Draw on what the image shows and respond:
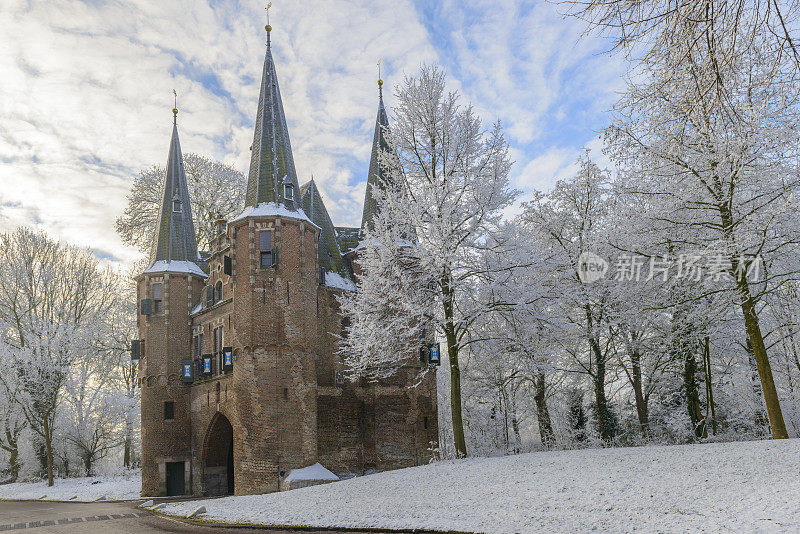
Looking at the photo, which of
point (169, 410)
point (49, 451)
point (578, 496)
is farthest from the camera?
point (49, 451)

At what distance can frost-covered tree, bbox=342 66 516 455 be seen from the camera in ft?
60.4

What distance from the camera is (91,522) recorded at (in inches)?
693

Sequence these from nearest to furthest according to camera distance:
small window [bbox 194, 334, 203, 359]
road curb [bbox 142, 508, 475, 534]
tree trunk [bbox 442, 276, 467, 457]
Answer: road curb [bbox 142, 508, 475, 534] → tree trunk [bbox 442, 276, 467, 457] → small window [bbox 194, 334, 203, 359]

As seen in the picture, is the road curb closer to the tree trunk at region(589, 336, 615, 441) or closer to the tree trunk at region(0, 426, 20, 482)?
the tree trunk at region(589, 336, 615, 441)

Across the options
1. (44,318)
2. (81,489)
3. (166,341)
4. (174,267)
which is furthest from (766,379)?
(44,318)

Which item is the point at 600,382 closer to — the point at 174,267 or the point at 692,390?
the point at 692,390

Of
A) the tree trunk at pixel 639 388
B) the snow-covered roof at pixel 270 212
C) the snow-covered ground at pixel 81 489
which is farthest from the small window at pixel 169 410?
the tree trunk at pixel 639 388

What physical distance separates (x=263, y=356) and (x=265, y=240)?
194 inches

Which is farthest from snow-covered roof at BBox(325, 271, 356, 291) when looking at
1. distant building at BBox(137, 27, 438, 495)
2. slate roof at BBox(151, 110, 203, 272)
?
slate roof at BBox(151, 110, 203, 272)

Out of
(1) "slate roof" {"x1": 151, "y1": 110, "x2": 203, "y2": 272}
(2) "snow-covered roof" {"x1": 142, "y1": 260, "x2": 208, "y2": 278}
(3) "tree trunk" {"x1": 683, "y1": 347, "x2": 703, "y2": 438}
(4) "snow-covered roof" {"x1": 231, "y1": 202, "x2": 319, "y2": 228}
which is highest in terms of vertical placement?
(1) "slate roof" {"x1": 151, "y1": 110, "x2": 203, "y2": 272}

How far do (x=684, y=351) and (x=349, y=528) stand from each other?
40.7ft

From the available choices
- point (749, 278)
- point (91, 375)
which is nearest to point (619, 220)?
point (749, 278)

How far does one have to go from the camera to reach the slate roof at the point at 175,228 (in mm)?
33375

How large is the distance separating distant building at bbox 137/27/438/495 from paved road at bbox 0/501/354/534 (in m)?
5.25
